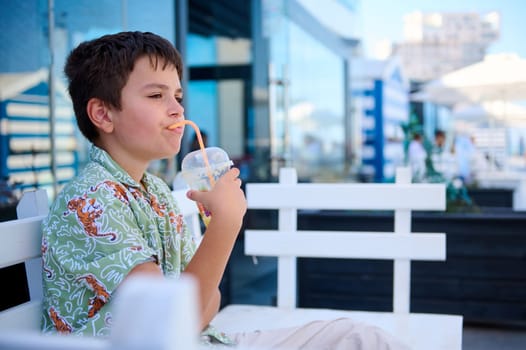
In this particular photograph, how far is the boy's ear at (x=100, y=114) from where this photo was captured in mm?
1359

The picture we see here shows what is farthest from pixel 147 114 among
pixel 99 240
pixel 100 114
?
pixel 99 240

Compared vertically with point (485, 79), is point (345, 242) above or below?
below

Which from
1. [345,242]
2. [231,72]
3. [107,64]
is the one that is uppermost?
[231,72]

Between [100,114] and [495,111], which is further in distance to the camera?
[495,111]

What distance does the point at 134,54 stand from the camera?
1.34 meters

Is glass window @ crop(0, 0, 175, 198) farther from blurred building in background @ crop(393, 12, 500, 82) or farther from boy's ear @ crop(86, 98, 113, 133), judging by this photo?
blurred building in background @ crop(393, 12, 500, 82)

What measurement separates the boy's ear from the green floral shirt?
0.18 feet

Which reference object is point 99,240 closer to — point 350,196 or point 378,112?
point 350,196

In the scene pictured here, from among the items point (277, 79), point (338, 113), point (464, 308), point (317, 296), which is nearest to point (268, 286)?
point (317, 296)

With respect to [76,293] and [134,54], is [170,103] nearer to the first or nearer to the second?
[134,54]

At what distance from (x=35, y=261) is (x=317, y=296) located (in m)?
2.65

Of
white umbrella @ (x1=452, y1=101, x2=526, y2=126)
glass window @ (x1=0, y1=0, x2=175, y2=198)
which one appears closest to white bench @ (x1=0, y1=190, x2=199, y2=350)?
glass window @ (x1=0, y1=0, x2=175, y2=198)

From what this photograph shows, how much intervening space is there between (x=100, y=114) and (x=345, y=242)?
106 centimetres

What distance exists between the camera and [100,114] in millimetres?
1363
